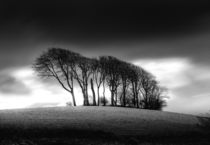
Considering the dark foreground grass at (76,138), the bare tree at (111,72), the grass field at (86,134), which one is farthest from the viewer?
the bare tree at (111,72)

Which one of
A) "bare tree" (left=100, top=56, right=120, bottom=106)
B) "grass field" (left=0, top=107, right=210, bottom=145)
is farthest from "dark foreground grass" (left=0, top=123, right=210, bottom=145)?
"bare tree" (left=100, top=56, right=120, bottom=106)

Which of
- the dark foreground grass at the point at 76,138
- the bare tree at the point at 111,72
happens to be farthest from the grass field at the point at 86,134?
the bare tree at the point at 111,72

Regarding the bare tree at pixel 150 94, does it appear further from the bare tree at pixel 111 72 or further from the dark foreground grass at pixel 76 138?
the dark foreground grass at pixel 76 138

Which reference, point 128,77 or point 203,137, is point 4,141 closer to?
point 203,137

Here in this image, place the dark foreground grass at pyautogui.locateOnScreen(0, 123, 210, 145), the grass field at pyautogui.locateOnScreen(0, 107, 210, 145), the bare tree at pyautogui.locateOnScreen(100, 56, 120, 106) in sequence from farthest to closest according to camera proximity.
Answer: the bare tree at pyautogui.locateOnScreen(100, 56, 120, 106)
the grass field at pyautogui.locateOnScreen(0, 107, 210, 145)
the dark foreground grass at pyautogui.locateOnScreen(0, 123, 210, 145)

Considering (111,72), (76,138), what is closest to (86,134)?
(76,138)

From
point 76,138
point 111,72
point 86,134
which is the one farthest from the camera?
point 111,72

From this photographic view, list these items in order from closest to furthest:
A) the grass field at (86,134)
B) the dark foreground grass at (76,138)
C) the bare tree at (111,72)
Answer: the dark foreground grass at (76,138) < the grass field at (86,134) < the bare tree at (111,72)

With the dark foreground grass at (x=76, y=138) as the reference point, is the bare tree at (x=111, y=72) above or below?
above

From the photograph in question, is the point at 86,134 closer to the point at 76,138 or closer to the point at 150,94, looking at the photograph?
the point at 76,138

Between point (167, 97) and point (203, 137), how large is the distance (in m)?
52.4

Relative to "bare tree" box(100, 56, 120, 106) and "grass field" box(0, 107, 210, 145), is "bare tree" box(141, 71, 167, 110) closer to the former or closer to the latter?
"bare tree" box(100, 56, 120, 106)

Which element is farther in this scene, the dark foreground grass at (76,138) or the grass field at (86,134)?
the grass field at (86,134)

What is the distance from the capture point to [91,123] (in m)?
27.7
